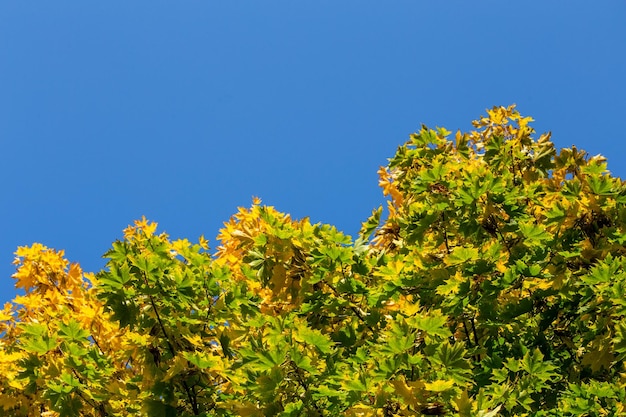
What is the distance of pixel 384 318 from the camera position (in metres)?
5.02

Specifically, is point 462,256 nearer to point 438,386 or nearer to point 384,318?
point 384,318

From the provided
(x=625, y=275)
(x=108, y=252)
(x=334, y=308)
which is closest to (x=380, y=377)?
(x=334, y=308)

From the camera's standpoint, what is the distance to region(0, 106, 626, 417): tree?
4016 mm

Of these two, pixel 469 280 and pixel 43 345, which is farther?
pixel 43 345

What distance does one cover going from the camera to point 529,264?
5.02 meters

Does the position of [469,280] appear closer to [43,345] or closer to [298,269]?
[298,269]

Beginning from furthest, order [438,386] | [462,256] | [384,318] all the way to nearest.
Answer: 1. [384,318]
2. [462,256]
3. [438,386]

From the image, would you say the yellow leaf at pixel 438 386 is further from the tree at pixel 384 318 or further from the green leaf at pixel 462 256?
the green leaf at pixel 462 256

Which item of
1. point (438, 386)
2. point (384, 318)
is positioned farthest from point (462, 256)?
point (438, 386)

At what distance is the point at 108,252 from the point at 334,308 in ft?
6.02

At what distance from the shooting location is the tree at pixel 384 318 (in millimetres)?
4016

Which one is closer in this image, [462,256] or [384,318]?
[462,256]

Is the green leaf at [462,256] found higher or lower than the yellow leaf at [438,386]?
higher

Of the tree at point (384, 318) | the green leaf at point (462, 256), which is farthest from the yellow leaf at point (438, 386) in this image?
the green leaf at point (462, 256)
